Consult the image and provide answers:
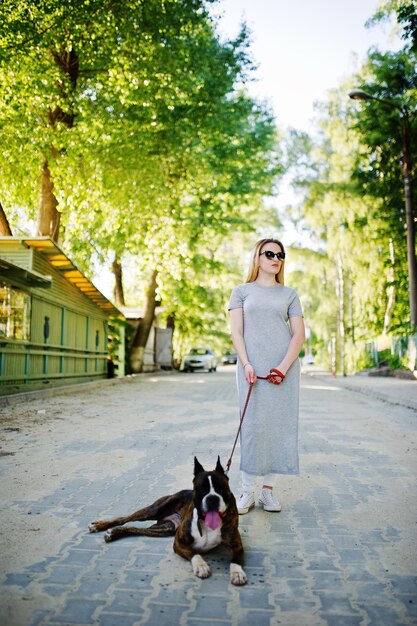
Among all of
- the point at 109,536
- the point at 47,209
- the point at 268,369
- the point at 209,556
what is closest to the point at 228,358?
the point at 47,209

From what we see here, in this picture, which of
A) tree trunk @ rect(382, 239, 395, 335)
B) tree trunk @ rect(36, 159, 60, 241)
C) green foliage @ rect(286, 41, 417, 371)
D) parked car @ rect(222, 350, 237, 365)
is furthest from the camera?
parked car @ rect(222, 350, 237, 365)

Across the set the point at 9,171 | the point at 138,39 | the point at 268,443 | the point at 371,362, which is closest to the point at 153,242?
the point at 9,171

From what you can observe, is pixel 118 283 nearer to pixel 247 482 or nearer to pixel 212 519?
pixel 247 482

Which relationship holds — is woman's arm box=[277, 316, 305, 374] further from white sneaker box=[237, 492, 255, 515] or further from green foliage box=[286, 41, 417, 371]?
green foliage box=[286, 41, 417, 371]

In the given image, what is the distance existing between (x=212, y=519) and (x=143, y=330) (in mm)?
26732

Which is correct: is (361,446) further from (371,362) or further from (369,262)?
(369,262)

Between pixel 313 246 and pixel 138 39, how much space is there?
25529 mm

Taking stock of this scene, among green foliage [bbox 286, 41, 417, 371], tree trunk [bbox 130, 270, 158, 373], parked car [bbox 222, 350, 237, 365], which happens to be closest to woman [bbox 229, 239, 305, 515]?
green foliage [bbox 286, 41, 417, 371]

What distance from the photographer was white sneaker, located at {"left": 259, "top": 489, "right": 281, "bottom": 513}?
453 cm

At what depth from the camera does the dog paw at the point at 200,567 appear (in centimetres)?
315

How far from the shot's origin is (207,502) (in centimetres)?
327

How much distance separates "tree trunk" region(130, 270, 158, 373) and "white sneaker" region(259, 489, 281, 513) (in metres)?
24.6

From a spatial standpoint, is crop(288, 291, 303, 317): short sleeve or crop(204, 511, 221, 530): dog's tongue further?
crop(288, 291, 303, 317): short sleeve

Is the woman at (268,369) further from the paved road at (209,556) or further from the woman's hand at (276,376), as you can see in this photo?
the paved road at (209,556)
